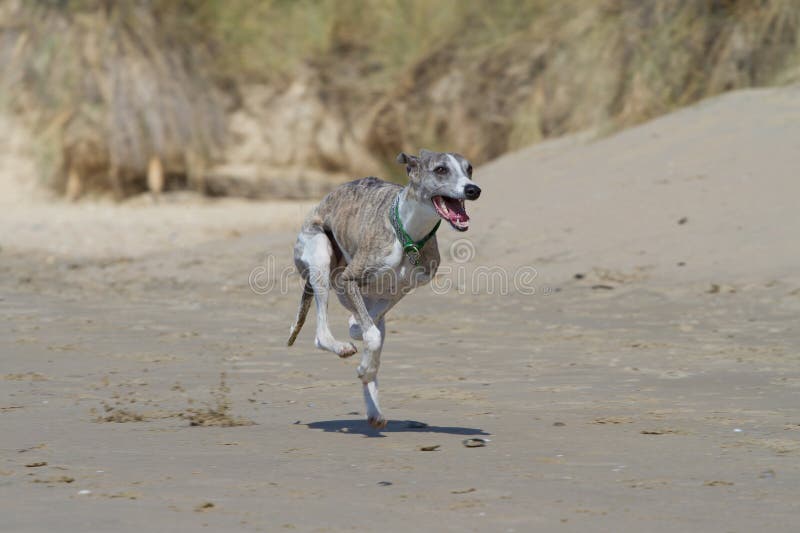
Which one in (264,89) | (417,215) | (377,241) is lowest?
(377,241)

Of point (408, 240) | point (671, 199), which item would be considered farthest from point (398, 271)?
point (671, 199)

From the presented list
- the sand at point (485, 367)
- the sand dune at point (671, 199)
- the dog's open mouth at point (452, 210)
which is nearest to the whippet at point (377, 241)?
the dog's open mouth at point (452, 210)

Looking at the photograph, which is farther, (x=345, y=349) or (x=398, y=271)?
(x=345, y=349)

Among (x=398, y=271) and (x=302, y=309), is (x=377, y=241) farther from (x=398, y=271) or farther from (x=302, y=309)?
(x=302, y=309)

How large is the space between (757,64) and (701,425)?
8.93 metres

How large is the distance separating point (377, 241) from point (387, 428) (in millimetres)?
871

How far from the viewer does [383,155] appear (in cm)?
1908

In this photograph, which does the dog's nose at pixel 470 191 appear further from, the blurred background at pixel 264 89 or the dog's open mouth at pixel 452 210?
the blurred background at pixel 264 89

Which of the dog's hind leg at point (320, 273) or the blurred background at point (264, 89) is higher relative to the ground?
the blurred background at point (264, 89)

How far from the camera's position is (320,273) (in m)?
7.05

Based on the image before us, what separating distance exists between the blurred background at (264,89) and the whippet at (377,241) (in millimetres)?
9156

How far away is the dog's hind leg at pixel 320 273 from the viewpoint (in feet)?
22.6

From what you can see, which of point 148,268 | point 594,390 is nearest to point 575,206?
point 148,268

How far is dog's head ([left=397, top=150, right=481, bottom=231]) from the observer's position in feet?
20.7
